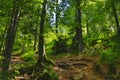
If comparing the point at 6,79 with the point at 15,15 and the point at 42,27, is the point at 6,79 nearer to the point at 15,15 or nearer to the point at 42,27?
the point at 15,15

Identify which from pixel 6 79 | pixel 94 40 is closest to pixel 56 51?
pixel 94 40

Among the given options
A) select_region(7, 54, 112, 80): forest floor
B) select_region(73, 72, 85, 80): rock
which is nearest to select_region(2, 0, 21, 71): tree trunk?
select_region(7, 54, 112, 80): forest floor

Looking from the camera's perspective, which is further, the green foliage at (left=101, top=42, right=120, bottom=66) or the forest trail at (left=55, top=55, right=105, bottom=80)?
the green foliage at (left=101, top=42, right=120, bottom=66)

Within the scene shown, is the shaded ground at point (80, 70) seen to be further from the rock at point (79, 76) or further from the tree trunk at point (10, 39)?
the tree trunk at point (10, 39)

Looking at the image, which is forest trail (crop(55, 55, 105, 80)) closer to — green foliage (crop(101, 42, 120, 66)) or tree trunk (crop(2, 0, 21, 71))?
green foliage (crop(101, 42, 120, 66))

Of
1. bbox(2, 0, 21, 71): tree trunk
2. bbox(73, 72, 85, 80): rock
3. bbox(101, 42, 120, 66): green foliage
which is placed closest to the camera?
bbox(2, 0, 21, 71): tree trunk

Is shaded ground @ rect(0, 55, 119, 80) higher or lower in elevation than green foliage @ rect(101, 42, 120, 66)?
lower

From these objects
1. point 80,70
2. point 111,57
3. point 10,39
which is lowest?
point 80,70

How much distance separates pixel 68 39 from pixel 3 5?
565 inches

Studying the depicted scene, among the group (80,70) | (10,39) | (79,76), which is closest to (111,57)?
(80,70)

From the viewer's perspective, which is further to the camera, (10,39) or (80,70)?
(80,70)

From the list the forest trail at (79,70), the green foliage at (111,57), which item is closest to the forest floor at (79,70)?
the forest trail at (79,70)

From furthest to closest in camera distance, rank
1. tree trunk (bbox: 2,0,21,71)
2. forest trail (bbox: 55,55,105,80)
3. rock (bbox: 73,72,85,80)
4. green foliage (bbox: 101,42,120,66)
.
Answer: green foliage (bbox: 101,42,120,66) → forest trail (bbox: 55,55,105,80) → rock (bbox: 73,72,85,80) → tree trunk (bbox: 2,0,21,71)

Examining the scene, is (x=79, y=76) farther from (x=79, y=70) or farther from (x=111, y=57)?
(x=111, y=57)
